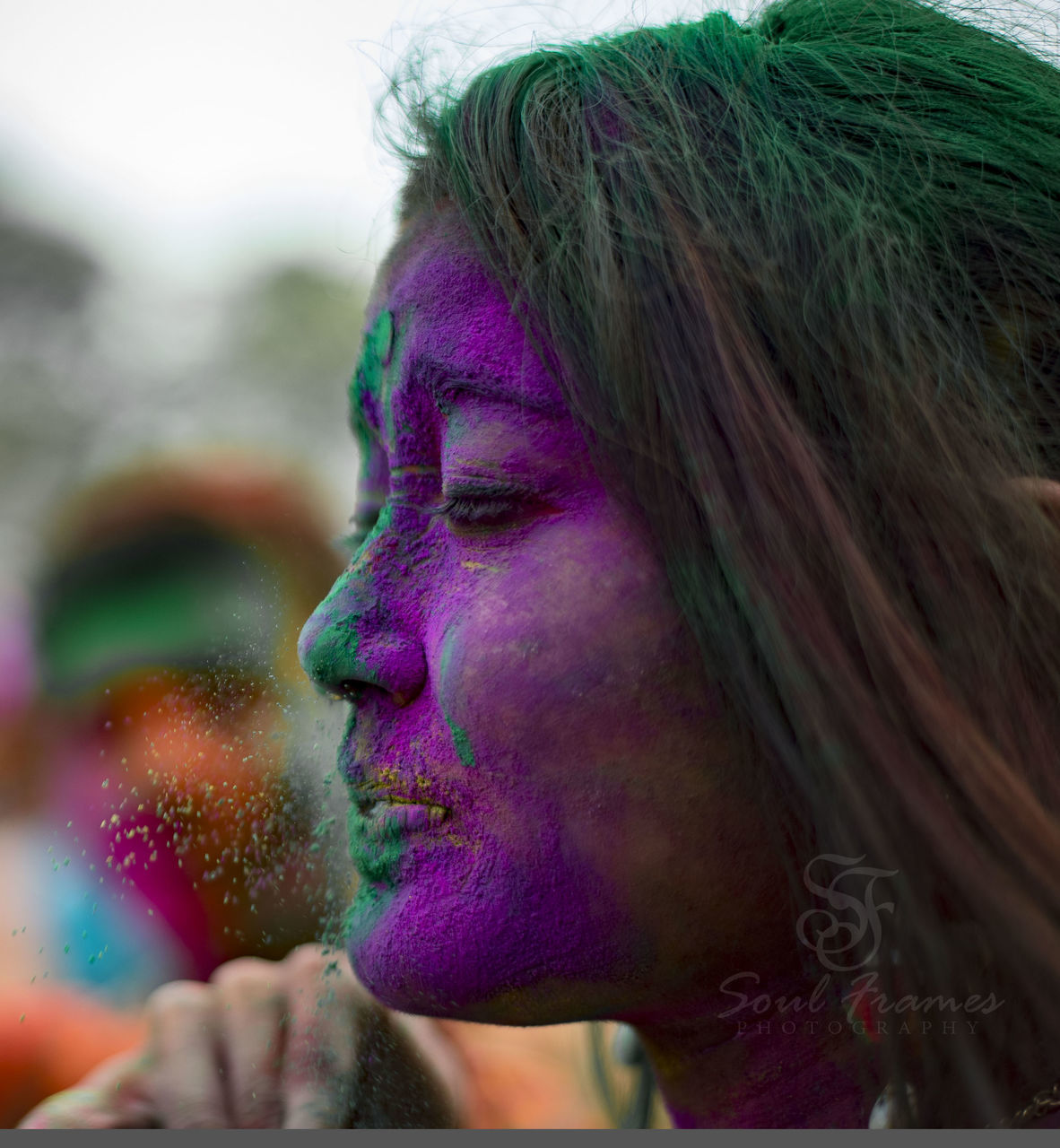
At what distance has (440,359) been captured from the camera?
892mm

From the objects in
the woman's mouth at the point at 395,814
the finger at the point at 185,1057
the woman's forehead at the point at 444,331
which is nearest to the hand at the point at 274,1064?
the finger at the point at 185,1057

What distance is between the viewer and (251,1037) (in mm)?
1344

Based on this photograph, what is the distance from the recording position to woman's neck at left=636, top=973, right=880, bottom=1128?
87cm

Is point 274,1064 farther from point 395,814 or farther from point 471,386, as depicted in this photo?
point 471,386

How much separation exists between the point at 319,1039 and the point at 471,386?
923 millimetres

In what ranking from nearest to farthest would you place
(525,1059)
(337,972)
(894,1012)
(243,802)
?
(894,1012)
(243,802)
(337,972)
(525,1059)

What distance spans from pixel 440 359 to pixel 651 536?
240 mm


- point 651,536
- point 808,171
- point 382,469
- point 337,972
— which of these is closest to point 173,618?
point 337,972

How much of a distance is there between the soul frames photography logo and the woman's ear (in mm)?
294

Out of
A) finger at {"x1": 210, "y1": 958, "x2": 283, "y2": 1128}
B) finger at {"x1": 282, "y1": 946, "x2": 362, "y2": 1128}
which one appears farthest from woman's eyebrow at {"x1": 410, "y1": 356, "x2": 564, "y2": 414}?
finger at {"x1": 210, "y1": 958, "x2": 283, "y2": 1128}

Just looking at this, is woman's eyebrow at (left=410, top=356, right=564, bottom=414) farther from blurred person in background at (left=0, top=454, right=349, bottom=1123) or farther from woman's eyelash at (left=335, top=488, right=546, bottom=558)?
blurred person in background at (left=0, top=454, right=349, bottom=1123)

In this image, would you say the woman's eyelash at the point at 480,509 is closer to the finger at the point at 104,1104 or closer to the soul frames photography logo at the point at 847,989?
the soul frames photography logo at the point at 847,989

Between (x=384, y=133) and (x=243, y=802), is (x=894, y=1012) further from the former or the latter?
(x=384, y=133)

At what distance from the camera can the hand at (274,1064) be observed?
1254 mm
